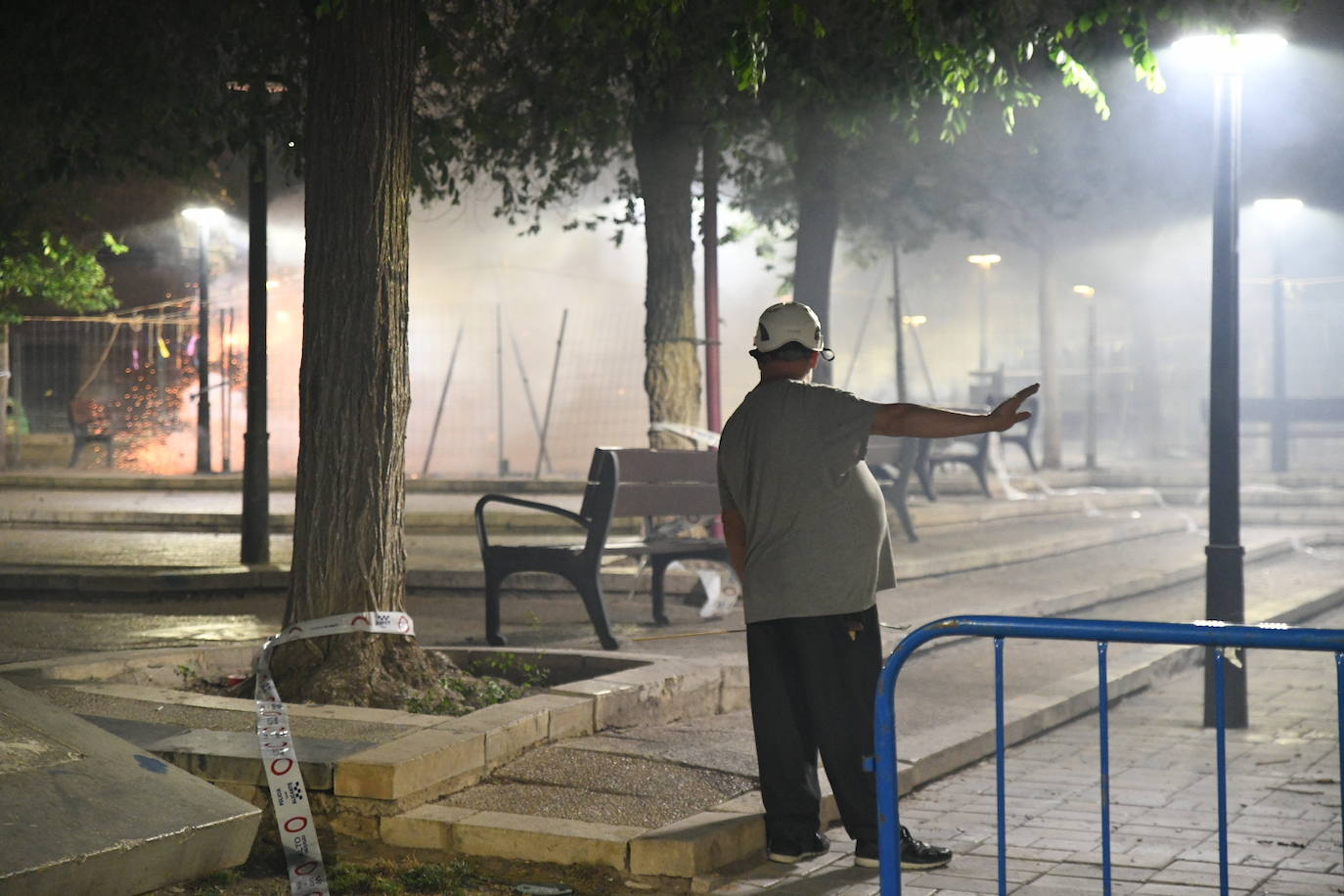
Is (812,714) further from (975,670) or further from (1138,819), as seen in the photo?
(975,670)

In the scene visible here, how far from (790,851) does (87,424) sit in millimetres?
23168

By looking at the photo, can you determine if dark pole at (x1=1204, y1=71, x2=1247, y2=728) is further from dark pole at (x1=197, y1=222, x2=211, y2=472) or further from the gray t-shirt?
dark pole at (x1=197, y1=222, x2=211, y2=472)

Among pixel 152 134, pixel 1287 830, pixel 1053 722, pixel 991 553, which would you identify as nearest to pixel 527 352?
pixel 991 553

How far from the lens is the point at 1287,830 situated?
17.1 feet

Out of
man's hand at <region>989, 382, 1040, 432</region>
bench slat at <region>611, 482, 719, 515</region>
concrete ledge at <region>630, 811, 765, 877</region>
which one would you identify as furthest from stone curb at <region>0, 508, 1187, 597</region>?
man's hand at <region>989, 382, 1040, 432</region>

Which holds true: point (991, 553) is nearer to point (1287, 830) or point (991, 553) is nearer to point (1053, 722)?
point (1053, 722)

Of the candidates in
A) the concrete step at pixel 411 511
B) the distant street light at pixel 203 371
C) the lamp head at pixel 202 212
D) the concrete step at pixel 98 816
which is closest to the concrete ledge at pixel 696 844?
the concrete step at pixel 98 816

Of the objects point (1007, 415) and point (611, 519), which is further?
point (611, 519)

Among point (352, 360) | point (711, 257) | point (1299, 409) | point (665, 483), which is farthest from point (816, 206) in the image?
point (1299, 409)

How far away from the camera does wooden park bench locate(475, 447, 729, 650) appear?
309 inches

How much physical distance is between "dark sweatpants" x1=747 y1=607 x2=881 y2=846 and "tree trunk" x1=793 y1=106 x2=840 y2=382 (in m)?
10.8

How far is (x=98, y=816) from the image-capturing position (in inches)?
163

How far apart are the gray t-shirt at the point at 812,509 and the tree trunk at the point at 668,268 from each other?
7889mm

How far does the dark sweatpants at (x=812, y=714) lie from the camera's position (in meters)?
4.59
